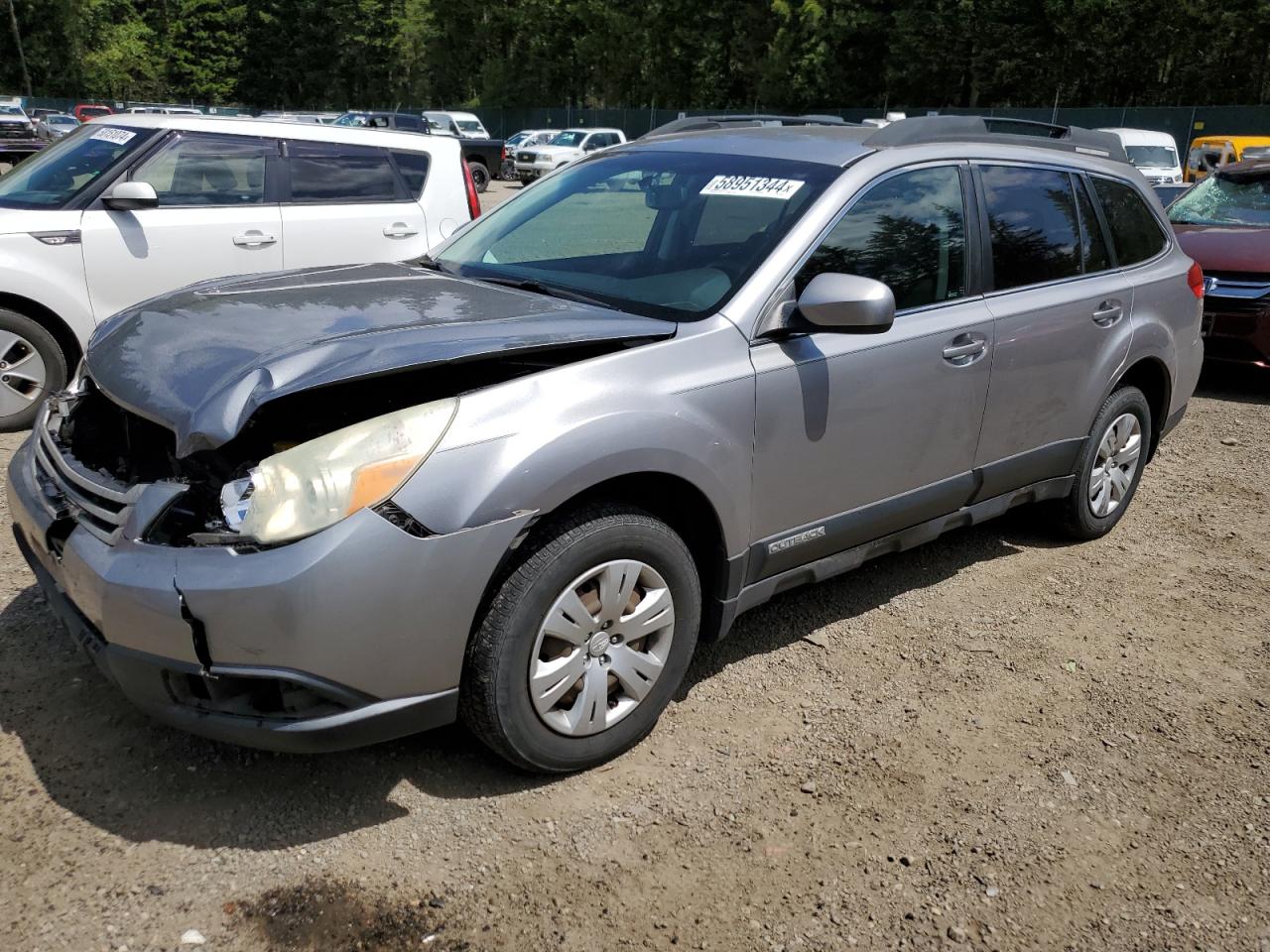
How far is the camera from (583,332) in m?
3.02

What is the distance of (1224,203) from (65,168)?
8.96 metres

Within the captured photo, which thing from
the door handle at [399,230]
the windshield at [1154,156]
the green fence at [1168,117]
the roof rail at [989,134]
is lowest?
the green fence at [1168,117]

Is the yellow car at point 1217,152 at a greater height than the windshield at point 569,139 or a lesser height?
greater

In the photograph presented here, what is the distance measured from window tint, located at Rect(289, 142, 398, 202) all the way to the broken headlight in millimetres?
4783

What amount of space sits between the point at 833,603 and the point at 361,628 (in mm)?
2356

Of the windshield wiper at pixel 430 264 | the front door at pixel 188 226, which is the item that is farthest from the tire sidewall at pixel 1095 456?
the front door at pixel 188 226

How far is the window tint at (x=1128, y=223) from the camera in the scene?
4.82 meters

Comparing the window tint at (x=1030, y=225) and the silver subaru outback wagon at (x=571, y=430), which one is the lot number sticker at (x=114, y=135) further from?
the window tint at (x=1030, y=225)

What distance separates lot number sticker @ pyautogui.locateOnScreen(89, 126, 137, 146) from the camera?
255 inches

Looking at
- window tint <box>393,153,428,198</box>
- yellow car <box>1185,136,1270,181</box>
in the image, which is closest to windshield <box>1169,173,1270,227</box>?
window tint <box>393,153,428,198</box>

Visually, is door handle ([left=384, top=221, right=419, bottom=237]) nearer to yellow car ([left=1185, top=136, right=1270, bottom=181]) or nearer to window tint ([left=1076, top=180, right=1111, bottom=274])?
window tint ([left=1076, top=180, right=1111, bottom=274])

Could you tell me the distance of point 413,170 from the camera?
7418 mm

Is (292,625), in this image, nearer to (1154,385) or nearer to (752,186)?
(752,186)

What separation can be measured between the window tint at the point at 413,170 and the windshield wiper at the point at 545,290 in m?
3.86
